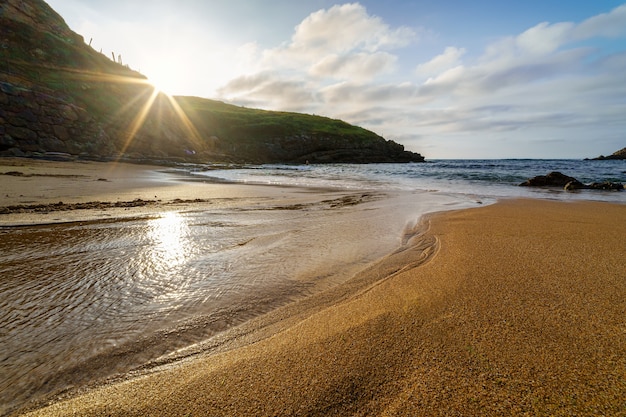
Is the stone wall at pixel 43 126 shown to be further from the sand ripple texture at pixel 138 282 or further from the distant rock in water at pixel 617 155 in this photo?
the distant rock in water at pixel 617 155

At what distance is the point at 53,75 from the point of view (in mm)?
27766

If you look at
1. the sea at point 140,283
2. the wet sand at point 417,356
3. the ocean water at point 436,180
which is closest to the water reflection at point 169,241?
the sea at point 140,283

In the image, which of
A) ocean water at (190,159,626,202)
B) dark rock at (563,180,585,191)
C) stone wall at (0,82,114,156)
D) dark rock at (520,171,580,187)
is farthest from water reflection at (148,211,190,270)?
stone wall at (0,82,114,156)

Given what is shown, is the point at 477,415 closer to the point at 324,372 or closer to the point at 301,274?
the point at 324,372

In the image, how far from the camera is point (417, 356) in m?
1.43

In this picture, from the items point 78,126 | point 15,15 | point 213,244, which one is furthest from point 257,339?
point 15,15

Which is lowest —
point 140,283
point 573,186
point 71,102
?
point 140,283

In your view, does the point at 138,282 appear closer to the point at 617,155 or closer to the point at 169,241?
the point at 169,241

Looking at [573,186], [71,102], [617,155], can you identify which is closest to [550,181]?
[573,186]

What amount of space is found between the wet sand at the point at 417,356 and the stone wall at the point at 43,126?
25.6 m

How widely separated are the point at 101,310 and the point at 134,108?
3921cm

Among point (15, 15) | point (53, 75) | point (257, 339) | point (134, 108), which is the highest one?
point (15, 15)

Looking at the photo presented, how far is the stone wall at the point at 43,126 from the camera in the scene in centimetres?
2041

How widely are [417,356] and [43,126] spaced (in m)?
30.9
